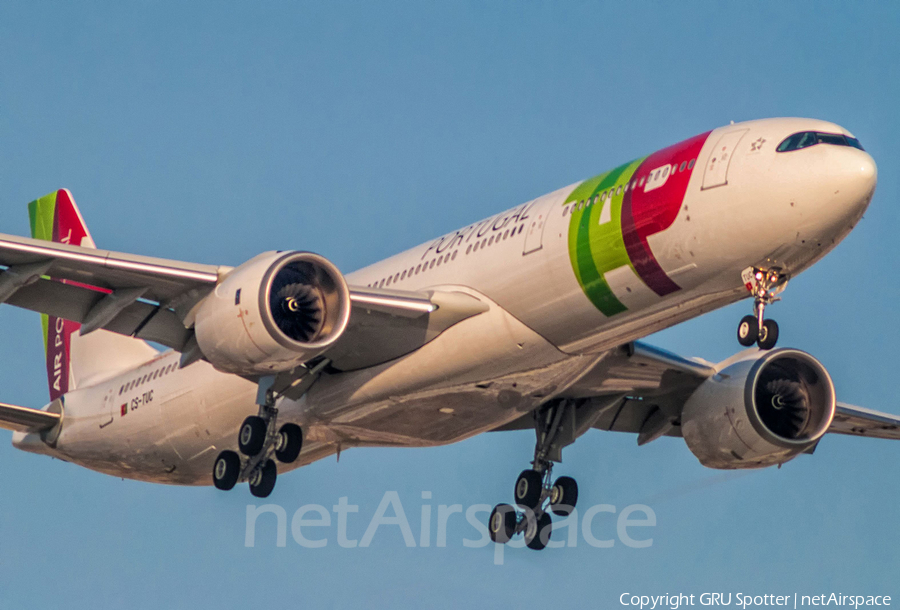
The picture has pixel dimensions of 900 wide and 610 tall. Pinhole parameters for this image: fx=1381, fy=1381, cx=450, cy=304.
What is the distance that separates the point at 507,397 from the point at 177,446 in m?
8.55

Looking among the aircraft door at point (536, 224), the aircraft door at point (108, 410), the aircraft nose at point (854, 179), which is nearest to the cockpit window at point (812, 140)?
the aircraft nose at point (854, 179)

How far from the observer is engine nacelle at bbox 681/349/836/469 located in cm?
3097

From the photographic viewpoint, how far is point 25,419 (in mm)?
33219

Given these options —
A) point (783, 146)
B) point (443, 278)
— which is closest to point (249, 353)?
point (443, 278)

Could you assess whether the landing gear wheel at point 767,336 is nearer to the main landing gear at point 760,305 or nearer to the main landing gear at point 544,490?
the main landing gear at point 760,305

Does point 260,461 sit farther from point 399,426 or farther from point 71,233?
point 71,233

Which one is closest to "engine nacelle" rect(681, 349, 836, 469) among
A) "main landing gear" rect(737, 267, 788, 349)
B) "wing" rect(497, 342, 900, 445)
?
"wing" rect(497, 342, 900, 445)

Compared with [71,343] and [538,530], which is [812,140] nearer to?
[538,530]

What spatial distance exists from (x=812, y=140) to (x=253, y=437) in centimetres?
1271

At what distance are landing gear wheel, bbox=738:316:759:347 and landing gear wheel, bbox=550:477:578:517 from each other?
913 centimetres

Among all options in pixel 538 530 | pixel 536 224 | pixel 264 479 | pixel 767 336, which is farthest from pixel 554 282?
pixel 538 530

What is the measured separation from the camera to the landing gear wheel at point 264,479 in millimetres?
29469

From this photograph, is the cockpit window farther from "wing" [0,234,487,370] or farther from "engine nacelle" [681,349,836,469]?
"engine nacelle" [681,349,836,469]

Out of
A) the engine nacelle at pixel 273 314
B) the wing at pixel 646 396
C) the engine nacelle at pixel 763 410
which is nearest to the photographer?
the engine nacelle at pixel 273 314
